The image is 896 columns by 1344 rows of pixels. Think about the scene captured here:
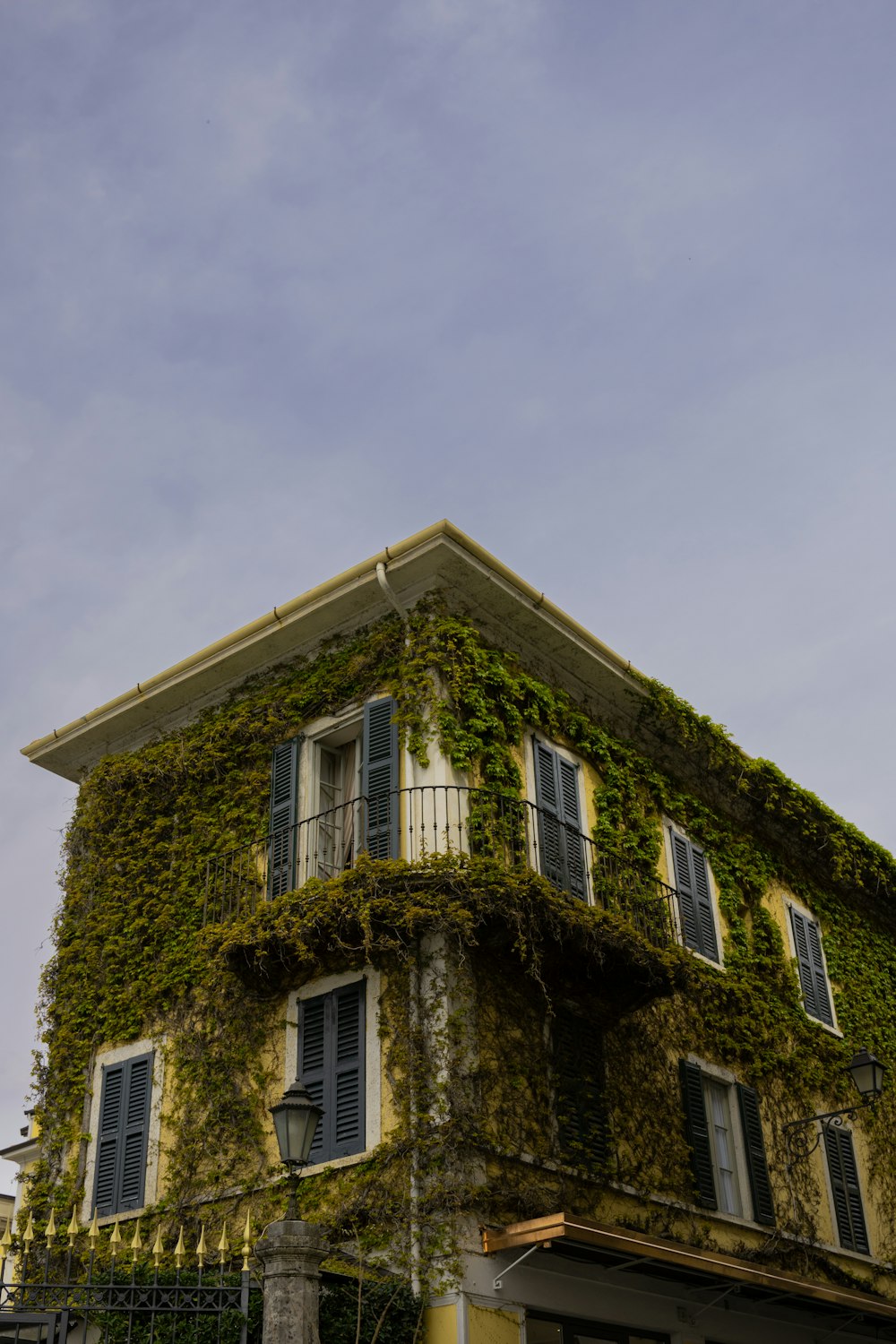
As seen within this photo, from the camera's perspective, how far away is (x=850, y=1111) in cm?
1830

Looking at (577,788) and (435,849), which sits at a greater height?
(577,788)

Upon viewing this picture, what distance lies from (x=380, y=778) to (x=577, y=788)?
8.96ft

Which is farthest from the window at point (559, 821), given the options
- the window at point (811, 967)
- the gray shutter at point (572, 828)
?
the window at point (811, 967)

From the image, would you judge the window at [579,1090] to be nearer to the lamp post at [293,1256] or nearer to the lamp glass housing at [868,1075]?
the lamp glass housing at [868,1075]

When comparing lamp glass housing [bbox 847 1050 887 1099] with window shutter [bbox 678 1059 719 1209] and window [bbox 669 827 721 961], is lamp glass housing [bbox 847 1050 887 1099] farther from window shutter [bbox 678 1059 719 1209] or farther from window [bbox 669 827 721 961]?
window [bbox 669 827 721 961]

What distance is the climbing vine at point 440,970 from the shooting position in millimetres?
13516

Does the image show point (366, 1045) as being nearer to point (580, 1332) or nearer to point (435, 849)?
point (435, 849)

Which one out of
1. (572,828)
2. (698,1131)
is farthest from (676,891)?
(698,1131)

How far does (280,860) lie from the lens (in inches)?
615

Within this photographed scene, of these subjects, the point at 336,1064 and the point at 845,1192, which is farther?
the point at 845,1192

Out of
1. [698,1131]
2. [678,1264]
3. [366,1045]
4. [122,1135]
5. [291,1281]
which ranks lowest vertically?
[291,1281]

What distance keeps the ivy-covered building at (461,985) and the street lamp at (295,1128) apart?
112 inches

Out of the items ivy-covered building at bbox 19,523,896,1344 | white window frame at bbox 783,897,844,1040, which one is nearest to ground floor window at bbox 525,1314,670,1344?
ivy-covered building at bbox 19,523,896,1344

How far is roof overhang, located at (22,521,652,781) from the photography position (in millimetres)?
16016
